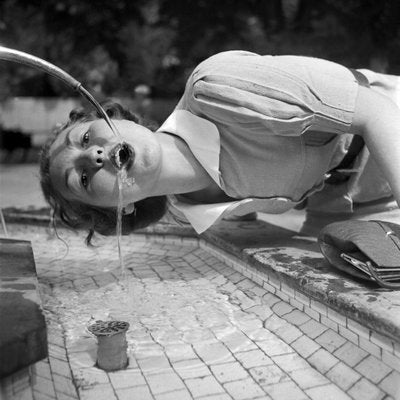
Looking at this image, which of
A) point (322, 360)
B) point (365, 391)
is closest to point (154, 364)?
point (322, 360)

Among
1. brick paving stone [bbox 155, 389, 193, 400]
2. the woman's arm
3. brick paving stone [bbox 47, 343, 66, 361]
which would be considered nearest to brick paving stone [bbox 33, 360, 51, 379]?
brick paving stone [bbox 47, 343, 66, 361]

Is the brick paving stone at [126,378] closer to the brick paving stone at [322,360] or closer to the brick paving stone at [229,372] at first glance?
the brick paving stone at [229,372]

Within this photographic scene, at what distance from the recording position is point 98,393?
1651 millimetres

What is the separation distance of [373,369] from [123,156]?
117 centimetres

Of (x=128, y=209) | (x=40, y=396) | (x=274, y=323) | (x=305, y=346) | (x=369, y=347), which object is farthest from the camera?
(x=128, y=209)

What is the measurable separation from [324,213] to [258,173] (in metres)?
0.65

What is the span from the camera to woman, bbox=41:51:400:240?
2158 millimetres

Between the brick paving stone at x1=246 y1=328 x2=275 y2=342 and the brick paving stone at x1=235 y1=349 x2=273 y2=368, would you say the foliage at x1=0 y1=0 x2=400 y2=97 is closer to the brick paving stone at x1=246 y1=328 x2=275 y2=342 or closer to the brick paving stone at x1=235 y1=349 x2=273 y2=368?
the brick paving stone at x1=246 y1=328 x2=275 y2=342

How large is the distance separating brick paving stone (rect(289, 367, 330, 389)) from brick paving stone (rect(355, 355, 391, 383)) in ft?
0.38

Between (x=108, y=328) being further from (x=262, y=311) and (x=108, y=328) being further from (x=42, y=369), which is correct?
(x=262, y=311)

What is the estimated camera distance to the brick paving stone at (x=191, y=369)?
1.77 meters

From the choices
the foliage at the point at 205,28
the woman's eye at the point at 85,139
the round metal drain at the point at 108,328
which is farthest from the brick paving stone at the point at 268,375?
the foliage at the point at 205,28

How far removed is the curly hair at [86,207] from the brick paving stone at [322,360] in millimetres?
1039

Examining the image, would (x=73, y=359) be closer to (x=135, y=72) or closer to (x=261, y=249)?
(x=261, y=249)
